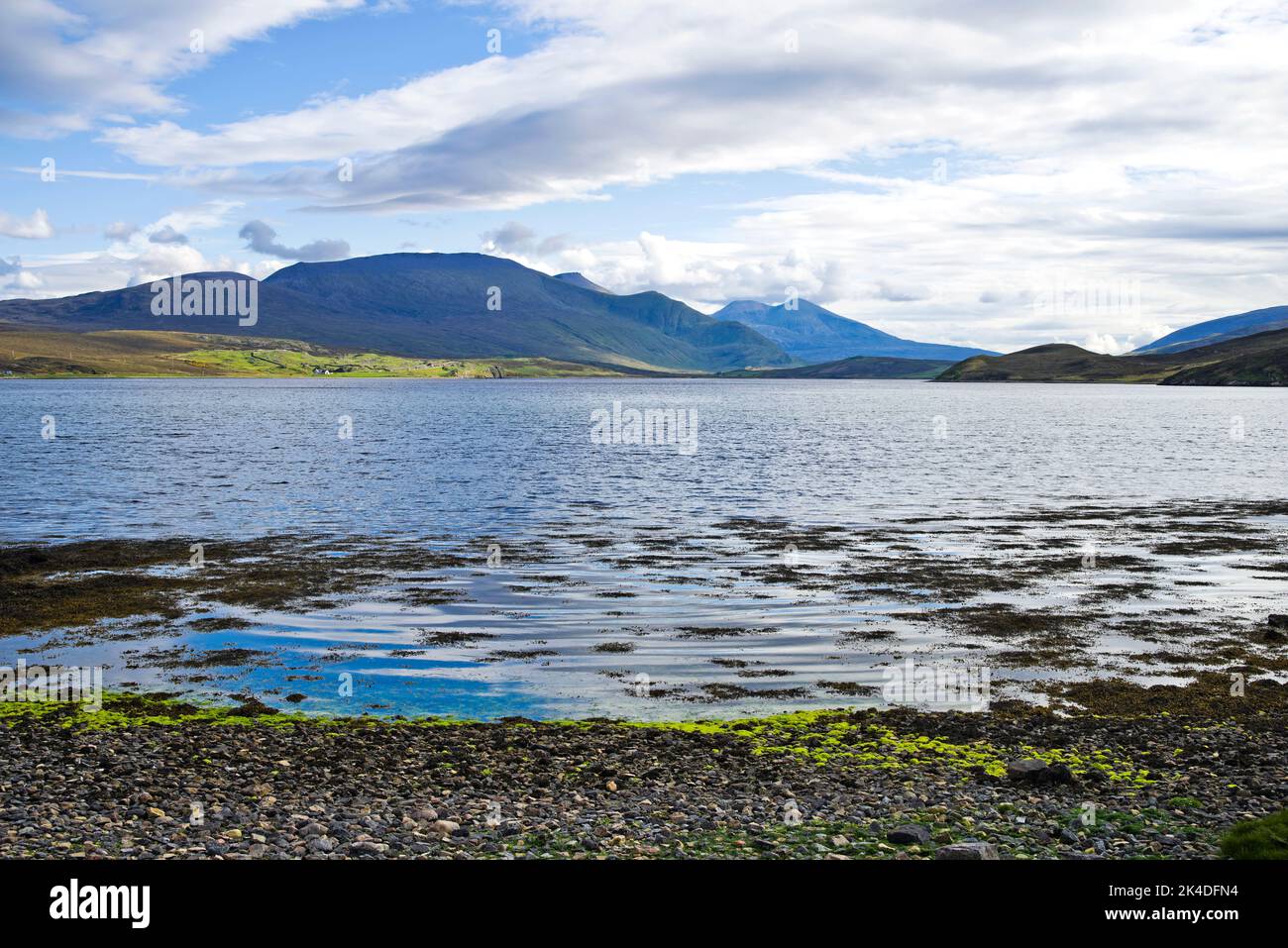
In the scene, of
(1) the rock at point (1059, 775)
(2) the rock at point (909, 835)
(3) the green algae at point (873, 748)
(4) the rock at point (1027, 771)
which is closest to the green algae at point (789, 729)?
(3) the green algae at point (873, 748)

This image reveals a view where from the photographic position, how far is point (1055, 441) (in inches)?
4919

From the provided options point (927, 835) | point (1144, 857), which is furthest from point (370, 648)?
point (1144, 857)

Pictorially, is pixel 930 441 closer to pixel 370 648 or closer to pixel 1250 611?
pixel 1250 611

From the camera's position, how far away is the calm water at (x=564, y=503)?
2822 cm

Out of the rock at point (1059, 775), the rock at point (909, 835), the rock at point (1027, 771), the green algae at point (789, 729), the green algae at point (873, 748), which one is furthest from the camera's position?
the green algae at point (789, 729)

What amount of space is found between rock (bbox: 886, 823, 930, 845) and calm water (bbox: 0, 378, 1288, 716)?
9149mm

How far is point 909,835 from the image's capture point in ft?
50.2

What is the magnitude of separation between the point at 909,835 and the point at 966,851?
98 cm

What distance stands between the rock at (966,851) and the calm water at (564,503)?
1010 cm

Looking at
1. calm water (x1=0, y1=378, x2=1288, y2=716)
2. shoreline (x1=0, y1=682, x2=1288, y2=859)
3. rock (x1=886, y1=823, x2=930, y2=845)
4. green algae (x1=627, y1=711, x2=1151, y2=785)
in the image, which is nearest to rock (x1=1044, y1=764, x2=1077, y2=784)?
shoreline (x1=0, y1=682, x2=1288, y2=859)

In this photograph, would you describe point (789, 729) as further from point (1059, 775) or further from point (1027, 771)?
point (1059, 775)

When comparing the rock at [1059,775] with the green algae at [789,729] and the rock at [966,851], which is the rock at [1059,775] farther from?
the rock at [966,851]

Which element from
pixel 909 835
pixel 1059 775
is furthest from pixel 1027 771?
pixel 909 835

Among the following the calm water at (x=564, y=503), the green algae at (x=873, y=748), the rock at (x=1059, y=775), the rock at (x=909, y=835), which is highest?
the calm water at (x=564, y=503)
